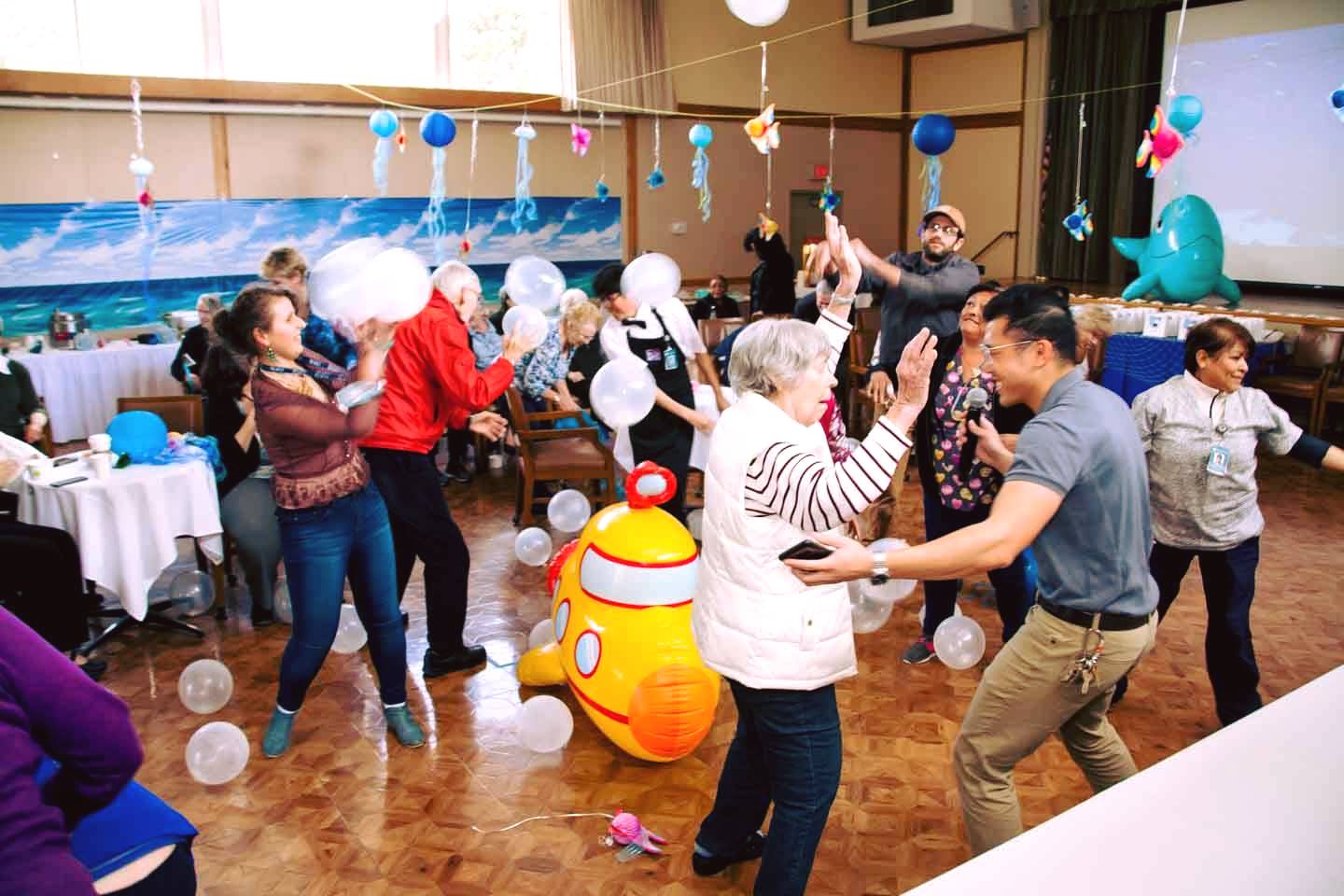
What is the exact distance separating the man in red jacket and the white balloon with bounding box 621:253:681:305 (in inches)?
31.9

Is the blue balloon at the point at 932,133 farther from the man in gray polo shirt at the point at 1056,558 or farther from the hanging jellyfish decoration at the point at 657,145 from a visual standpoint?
the man in gray polo shirt at the point at 1056,558

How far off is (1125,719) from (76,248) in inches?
336

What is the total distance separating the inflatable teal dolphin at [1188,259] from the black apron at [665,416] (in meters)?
7.04

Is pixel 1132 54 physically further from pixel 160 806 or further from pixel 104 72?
pixel 160 806

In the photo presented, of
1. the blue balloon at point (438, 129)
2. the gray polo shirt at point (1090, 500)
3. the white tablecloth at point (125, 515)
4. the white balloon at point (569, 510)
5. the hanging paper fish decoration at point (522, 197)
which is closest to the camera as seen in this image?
the gray polo shirt at point (1090, 500)

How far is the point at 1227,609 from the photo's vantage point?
10.4 feet

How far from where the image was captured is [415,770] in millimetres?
3135

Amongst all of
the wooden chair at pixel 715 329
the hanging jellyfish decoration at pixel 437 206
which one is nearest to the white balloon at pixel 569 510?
the wooden chair at pixel 715 329

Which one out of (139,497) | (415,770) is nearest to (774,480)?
(415,770)

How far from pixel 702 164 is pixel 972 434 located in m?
8.73

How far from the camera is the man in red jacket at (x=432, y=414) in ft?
10.5

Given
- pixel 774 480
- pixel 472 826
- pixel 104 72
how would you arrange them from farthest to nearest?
1. pixel 104 72
2. pixel 472 826
3. pixel 774 480

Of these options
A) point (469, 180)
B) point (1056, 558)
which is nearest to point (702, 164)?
point (469, 180)

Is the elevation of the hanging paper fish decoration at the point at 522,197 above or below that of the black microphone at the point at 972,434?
above
